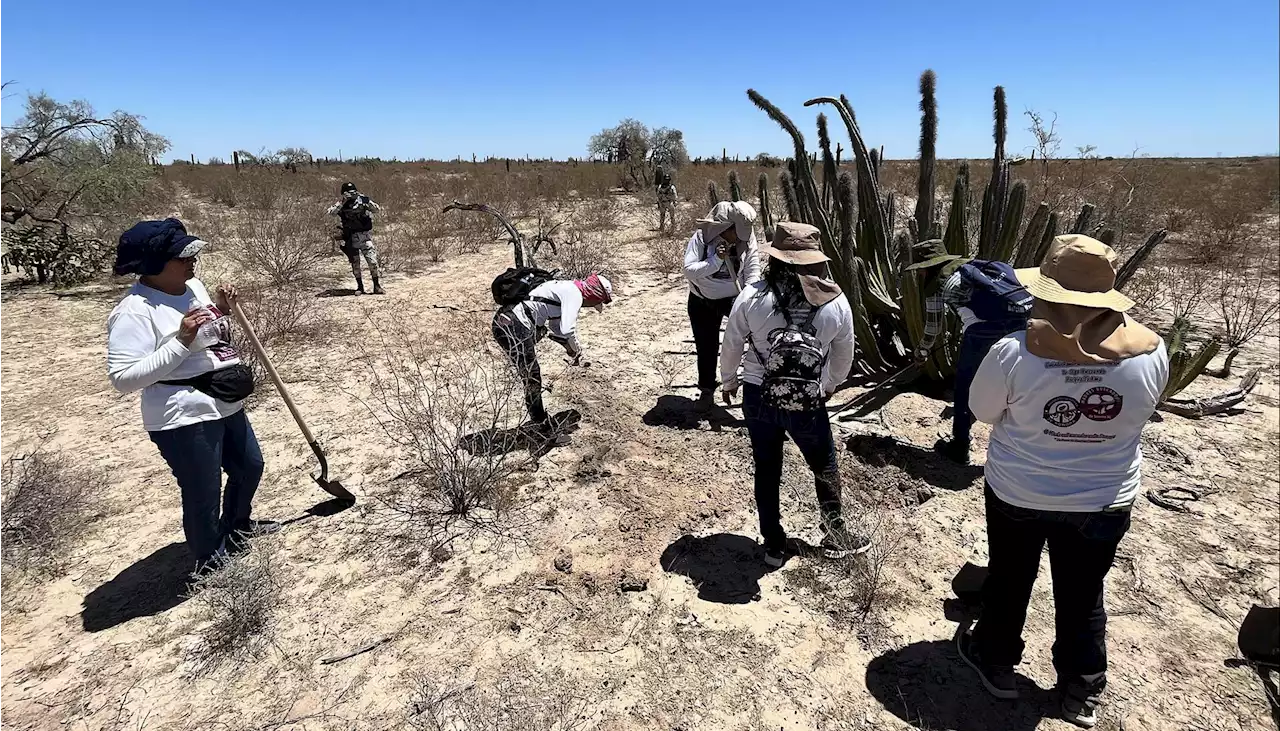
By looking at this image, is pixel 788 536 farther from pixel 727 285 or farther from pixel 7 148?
pixel 7 148

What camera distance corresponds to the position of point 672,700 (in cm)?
236

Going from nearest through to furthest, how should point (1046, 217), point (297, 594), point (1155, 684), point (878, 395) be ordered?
1. point (1155, 684)
2. point (297, 594)
3. point (1046, 217)
4. point (878, 395)

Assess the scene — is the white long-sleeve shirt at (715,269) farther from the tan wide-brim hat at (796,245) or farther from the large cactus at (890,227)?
the tan wide-brim hat at (796,245)

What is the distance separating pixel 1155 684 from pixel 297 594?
3604 millimetres

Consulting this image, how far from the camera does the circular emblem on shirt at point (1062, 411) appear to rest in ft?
5.95

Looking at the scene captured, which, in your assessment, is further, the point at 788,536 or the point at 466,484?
the point at 466,484

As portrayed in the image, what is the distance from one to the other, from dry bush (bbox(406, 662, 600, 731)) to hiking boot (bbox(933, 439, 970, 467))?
2.65m

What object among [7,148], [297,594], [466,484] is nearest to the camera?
[297,594]

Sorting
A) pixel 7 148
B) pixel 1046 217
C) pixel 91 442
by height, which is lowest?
pixel 91 442

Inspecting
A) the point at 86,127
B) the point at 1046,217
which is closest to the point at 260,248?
the point at 86,127

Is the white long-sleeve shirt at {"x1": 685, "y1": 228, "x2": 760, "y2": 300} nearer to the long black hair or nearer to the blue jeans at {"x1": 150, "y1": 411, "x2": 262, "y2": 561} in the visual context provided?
the long black hair

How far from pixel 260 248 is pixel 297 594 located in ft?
27.3

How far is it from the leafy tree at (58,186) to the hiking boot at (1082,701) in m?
12.6

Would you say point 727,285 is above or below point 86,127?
below
